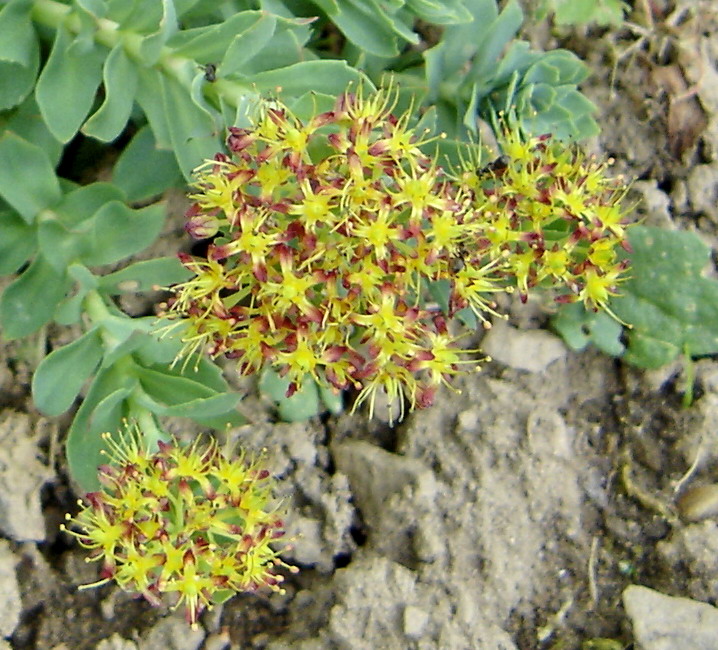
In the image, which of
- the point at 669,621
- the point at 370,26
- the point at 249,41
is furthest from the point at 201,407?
the point at 669,621

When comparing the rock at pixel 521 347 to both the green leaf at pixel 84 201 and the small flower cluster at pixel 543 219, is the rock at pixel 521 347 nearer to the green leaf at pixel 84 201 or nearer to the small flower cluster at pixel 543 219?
the small flower cluster at pixel 543 219

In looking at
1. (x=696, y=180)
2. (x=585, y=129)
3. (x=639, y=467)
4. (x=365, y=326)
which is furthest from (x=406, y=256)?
(x=696, y=180)

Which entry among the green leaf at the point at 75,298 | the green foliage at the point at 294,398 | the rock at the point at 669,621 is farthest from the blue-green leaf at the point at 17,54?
the rock at the point at 669,621

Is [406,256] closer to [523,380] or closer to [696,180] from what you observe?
[523,380]

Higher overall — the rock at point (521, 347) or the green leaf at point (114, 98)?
the green leaf at point (114, 98)

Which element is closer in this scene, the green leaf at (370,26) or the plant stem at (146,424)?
the plant stem at (146,424)

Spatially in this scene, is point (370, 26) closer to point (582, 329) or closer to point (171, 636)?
point (582, 329)
